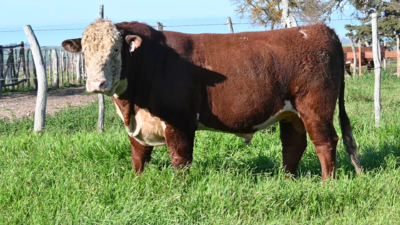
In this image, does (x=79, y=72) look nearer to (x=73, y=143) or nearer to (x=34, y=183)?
(x=73, y=143)

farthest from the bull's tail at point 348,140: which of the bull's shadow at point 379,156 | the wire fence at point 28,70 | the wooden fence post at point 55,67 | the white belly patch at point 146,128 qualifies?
the wooden fence post at point 55,67

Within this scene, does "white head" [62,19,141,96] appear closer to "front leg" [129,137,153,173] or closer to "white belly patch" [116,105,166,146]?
"white belly patch" [116,105,166,146]

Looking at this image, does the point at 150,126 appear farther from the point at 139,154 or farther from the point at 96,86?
the point at 96,86

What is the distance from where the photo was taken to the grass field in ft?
13.9

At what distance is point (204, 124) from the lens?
5.46 m

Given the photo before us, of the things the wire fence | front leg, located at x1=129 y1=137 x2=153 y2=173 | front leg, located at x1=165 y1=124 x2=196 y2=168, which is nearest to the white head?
front leg, located at x1=165 y1=124 x2=196 y2=168

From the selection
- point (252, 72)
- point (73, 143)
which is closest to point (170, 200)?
point (252, 72)

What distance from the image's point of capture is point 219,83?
5391mm

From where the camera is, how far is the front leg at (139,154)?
567cm

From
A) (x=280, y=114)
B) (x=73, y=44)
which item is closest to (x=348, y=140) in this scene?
(x=280, y=114)

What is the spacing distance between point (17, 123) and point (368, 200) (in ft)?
22.9

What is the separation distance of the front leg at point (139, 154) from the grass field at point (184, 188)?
193mm

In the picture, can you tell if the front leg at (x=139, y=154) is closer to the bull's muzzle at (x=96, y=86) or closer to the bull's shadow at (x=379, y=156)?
the bull's muzzle at (x=96, y=86)

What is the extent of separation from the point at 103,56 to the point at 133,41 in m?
0.37
